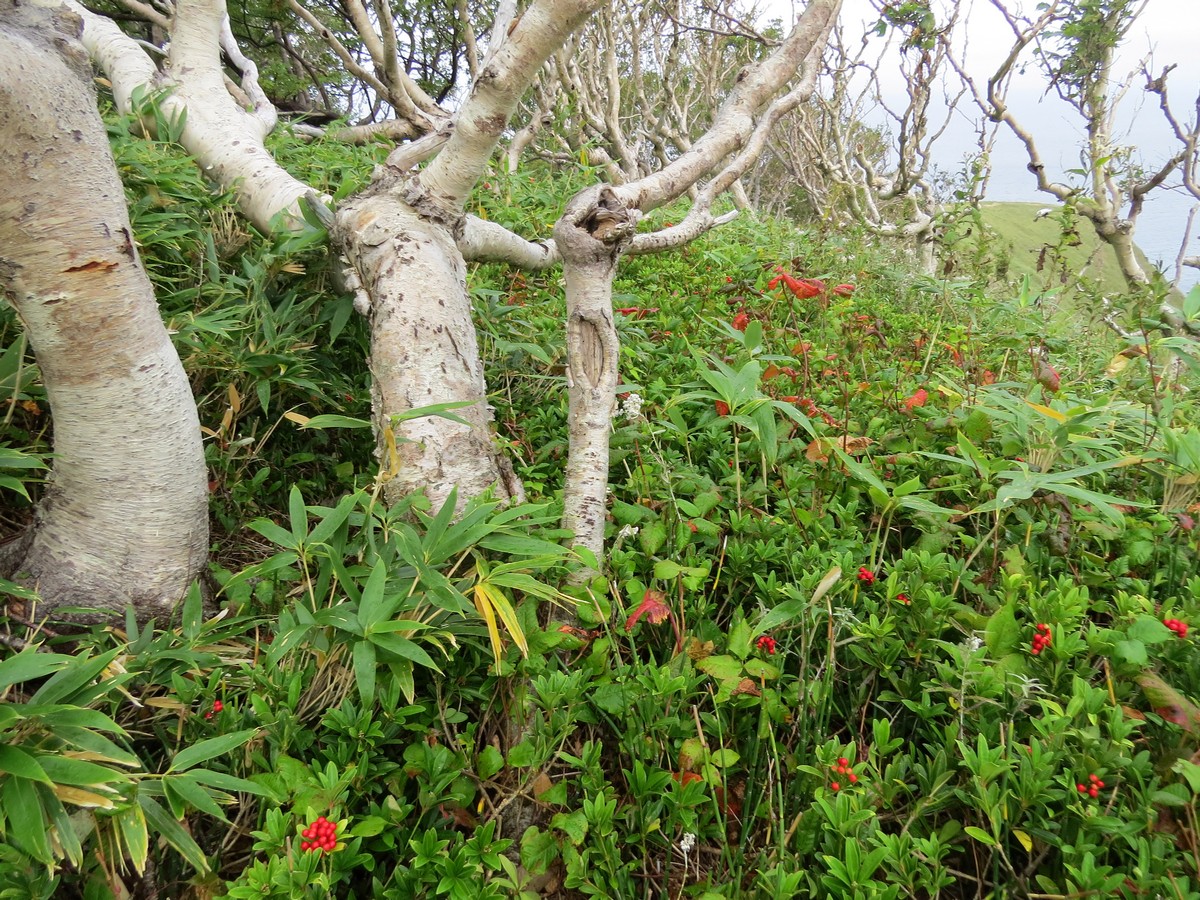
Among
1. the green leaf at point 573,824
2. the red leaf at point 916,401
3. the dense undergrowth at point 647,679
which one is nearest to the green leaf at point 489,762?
the dense undergrowth at point 647,679

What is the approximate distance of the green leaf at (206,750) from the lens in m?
1.05

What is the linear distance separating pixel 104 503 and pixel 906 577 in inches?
77.1

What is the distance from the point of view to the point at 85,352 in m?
1.46

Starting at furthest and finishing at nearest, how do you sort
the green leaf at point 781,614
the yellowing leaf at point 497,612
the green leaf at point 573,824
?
1. the green leaf at point 781,614
2. the yellowing leaf at point 497,612
3. the green leaf at point 573,824

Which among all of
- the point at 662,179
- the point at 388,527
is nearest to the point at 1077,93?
the point at 662,179

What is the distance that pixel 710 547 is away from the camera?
1752mm

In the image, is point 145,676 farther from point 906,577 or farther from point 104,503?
point 906,577

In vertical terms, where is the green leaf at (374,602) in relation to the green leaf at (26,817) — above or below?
above

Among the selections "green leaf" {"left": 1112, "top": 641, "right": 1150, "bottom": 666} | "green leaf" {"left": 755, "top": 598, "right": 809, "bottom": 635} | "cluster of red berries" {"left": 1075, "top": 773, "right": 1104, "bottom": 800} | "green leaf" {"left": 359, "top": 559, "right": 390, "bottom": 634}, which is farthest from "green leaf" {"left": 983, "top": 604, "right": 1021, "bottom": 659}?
"green leaf" {"left": 359, "top": 559, "right": 390, "bottom": 634}

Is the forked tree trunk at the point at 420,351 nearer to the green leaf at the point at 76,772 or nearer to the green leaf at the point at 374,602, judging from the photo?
the green leaf at the point at 374,602

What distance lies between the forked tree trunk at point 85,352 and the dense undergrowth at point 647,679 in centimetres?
17

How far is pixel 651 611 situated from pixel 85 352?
141 centimetres

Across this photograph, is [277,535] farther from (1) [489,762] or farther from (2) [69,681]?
(1) [489,762]

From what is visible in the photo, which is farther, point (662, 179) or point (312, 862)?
point (662, 179)
